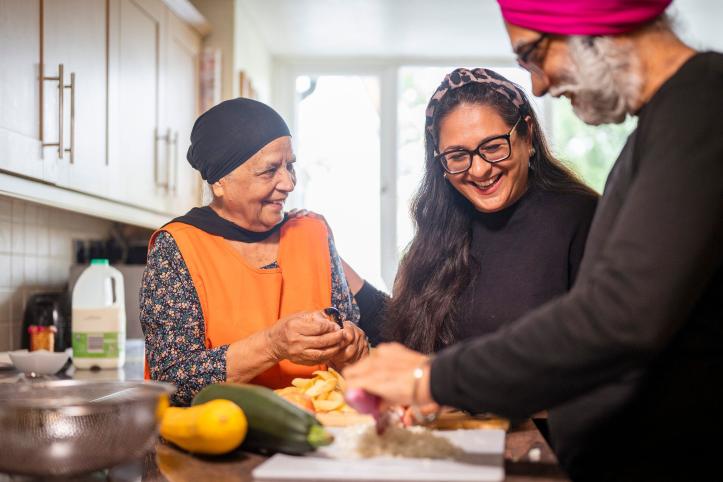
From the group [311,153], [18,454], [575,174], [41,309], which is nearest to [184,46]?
[41,309]

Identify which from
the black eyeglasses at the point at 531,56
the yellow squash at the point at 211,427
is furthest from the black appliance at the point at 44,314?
the black eyeglasses at the point at 531,56

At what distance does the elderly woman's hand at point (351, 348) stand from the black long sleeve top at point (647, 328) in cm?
74

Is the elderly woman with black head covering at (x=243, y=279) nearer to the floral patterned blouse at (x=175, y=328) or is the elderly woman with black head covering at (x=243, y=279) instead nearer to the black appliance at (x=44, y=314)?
the floral patterned blouse at (x=175, y=328)

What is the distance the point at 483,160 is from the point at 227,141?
0.58 m

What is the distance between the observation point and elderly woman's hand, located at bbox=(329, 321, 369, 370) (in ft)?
5.79

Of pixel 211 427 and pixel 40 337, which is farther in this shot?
pixel 40 337

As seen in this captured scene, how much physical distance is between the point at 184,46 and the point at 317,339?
2457mm

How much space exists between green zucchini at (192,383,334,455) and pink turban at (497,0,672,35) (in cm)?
60

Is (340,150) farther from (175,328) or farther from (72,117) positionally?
(175,328)

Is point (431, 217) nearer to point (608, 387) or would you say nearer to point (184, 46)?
point (608, 387)

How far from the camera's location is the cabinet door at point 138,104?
288cm

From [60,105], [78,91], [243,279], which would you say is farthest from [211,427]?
[78,91]

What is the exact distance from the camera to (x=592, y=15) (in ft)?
3.37

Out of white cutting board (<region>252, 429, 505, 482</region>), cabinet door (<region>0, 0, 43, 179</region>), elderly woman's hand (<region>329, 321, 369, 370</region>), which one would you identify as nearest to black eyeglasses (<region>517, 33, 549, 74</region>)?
white cutting board (<region>252, 429, 505, 482</region>)
